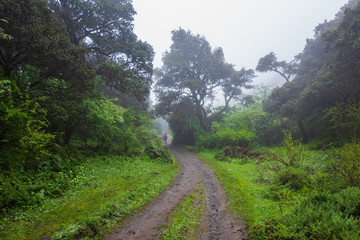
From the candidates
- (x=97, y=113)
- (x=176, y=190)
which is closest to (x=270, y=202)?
(x=176, y=190)

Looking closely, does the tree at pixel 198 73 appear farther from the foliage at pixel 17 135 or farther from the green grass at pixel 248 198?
the foliage at pixel 17 135

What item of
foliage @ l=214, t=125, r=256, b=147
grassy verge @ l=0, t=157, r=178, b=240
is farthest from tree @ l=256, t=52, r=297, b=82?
grassy verge @ l=0, t=157, r=178, b=240

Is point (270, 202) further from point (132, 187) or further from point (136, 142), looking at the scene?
point (136, 142)

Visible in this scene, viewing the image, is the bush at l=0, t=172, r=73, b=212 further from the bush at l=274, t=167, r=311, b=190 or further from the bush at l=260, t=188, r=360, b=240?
the bush at l=274, t=167, r=311, b=190

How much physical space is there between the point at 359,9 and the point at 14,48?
23701mm

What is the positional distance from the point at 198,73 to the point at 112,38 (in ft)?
57.6

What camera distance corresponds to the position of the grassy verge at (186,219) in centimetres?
492

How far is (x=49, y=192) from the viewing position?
6105 mm

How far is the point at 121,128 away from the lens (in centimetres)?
1269

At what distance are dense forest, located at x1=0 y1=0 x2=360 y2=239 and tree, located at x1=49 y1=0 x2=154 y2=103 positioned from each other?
0.08 metres

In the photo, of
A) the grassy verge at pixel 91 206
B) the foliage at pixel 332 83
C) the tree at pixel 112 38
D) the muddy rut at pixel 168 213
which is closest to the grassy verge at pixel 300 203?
the muddy rut at pixel 168 213

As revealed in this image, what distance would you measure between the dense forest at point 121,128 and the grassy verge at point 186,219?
1.43m

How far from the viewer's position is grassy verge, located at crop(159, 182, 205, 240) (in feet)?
16.1

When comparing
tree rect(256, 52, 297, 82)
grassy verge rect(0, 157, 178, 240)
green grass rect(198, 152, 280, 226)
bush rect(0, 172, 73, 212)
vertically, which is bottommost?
green grass rect(198, 152, 280, 226)
